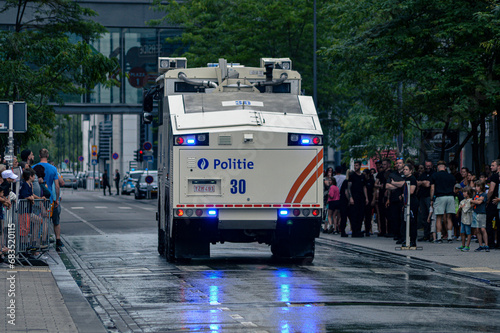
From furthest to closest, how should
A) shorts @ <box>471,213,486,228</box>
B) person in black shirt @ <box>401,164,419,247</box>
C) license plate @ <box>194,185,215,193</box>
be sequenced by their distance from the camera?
1. person in black shirt @ <box>401,164,419,247</box>
2. shorts @ <box>471,213,486,228</box>
3. license plate @ <box>194,185,215,193</box>

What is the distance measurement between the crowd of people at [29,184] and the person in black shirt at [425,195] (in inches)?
331

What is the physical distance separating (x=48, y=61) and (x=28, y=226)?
40.3 feet

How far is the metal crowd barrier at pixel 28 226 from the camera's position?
15859 mm

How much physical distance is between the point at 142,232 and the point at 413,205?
26.6 feet

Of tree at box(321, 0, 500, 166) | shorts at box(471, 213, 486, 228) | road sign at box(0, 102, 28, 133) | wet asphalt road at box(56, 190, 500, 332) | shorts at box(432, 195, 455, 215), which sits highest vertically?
tree at box(321, 0, 500, 166)

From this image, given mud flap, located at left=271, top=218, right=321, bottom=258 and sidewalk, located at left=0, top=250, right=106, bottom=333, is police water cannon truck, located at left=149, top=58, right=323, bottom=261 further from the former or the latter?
sidewalk, located at left=0, top=250, right=106, bottom=333

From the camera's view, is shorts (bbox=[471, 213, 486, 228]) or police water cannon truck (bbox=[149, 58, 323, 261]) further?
shorts (bbox=[471, 213, 486, 228])

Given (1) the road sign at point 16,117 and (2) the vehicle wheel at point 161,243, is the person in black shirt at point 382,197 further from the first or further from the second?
(1) the road sign at point 16,117

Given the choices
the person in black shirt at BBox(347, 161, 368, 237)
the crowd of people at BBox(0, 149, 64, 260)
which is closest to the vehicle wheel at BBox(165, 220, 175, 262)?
the crowd of people at BBox(0, 149, 64, 260)

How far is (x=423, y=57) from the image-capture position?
23.2 meters

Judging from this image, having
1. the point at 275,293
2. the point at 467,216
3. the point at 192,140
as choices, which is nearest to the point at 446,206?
the point at 467,216

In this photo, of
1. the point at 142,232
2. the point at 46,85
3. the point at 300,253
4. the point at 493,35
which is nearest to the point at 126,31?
the point at 46,85

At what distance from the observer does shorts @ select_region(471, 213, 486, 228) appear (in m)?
19.1

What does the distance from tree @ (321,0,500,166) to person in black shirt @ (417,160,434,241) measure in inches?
61.4
